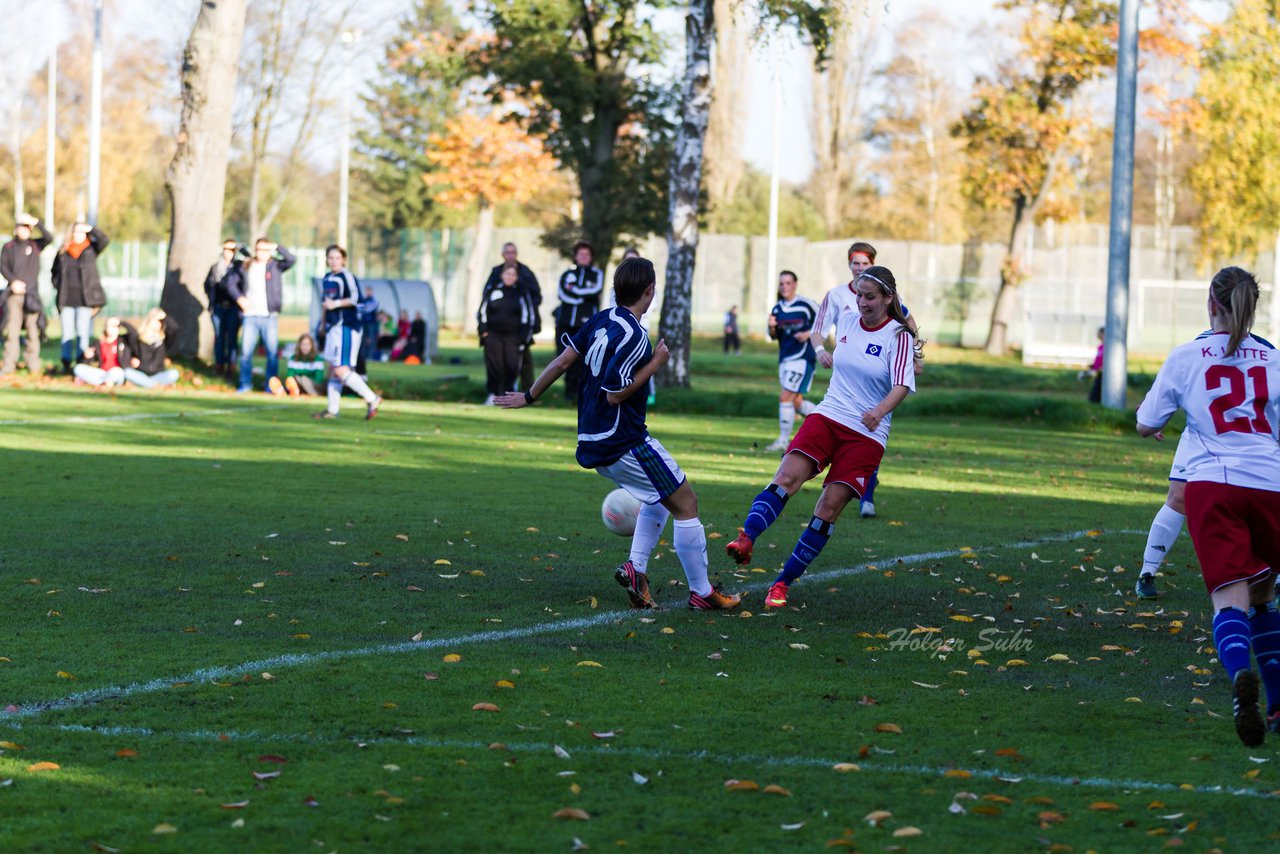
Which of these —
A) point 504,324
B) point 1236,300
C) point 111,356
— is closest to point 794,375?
point 504,324

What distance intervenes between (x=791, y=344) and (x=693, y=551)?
28.1ft

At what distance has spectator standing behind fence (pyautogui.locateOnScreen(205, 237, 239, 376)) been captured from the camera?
79.2 ft

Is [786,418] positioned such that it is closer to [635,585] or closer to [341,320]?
[341,320]

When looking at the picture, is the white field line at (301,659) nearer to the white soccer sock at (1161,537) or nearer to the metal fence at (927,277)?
the white soccer sock at (1161,537)

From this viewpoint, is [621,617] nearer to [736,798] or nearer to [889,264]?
[736,798]

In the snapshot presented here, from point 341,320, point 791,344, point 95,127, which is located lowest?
point 791,344

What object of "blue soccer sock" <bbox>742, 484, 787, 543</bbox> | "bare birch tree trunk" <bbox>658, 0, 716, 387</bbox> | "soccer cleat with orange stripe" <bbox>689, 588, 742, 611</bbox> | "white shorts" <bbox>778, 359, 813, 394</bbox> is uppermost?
"bare birch tree trunk" <bbox>658, 0, 716, 387</bbox>

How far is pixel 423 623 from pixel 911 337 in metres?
3.17

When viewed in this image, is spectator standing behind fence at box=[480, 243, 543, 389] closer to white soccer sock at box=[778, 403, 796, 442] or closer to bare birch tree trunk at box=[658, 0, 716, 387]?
bare birch tree trunk at box=[658, 0, 716, 387]

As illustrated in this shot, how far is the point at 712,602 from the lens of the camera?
325 inches

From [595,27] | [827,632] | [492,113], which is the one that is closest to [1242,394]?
[827,632]

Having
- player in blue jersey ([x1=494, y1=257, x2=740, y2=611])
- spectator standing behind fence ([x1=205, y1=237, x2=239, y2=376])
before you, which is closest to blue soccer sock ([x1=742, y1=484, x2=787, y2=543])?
player in blue jersey ([x1=494, y1=257, x2=740, y2=611])

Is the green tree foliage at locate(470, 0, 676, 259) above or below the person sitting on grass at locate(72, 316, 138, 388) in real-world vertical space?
above

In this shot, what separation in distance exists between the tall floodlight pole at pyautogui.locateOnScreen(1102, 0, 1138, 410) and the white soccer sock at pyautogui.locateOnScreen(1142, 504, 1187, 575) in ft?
45.2
